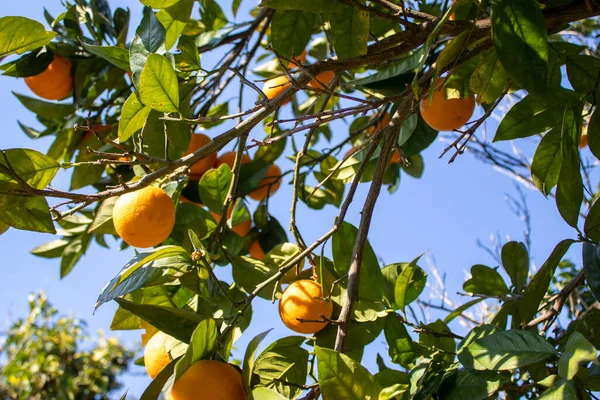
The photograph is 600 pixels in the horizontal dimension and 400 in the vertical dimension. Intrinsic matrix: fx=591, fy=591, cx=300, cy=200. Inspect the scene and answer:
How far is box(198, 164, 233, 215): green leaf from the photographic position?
1.26 m

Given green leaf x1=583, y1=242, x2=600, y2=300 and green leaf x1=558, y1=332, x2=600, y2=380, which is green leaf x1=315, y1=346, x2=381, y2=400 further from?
green leaf x1=583, y1=242, x2=600, y2=300

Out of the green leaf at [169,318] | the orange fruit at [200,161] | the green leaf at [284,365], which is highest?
the orange fruit at [200,161]

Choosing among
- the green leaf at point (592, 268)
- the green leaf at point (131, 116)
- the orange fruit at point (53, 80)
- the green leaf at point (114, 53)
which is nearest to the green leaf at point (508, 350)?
the green leaf at point (592, 268)

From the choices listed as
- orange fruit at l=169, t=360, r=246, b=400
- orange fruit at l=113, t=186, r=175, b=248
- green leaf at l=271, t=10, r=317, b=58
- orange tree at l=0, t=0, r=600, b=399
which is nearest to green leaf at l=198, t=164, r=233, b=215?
orange tree at l=0, t=0, r=600, b=399

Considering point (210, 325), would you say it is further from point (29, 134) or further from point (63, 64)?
point (29, 134)

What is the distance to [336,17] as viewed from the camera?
1046 mm

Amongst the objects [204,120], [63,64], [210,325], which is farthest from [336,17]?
[63,64]

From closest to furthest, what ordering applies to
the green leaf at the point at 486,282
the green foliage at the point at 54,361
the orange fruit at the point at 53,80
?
the green leaf at the point at 486,282
the orange fruit at the point at 53,80
the green foliage at the point at 54,361

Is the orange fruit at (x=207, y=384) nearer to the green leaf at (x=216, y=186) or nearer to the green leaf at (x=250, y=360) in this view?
the green leaf at (x=250, y=360)

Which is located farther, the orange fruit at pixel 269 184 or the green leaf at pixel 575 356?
the orange fruit at pixel 269 184

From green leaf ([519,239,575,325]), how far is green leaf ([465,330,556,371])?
214mm

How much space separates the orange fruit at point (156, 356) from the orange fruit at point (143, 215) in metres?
0.18

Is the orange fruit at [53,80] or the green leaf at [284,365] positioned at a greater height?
the orange fruit at [53,80]

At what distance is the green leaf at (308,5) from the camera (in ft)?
3.02
